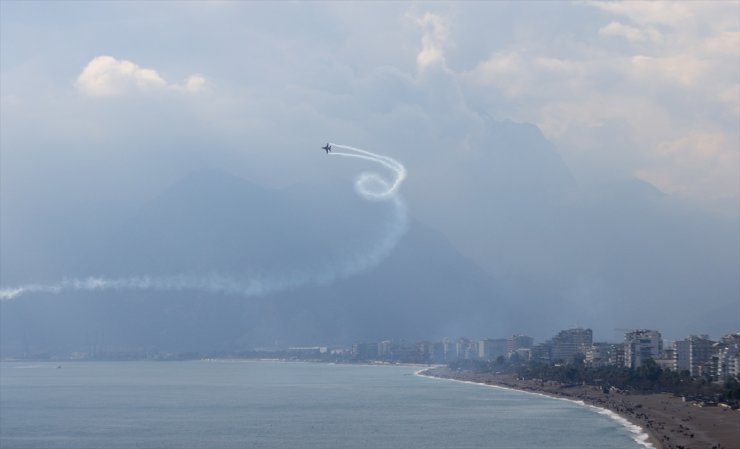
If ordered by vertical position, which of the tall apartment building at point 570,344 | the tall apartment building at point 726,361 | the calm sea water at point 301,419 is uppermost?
the tall apartment building at point 570,344

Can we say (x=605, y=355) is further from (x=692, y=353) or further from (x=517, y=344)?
(x=517, y=344)

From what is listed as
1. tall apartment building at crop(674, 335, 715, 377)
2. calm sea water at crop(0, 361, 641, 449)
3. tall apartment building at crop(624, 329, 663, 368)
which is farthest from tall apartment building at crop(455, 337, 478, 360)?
calm sea water at crop(0, 361, 641, 449)

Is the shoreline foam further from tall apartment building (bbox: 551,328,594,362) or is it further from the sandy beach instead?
tall apartment building (bbox: 551,328,594,362)

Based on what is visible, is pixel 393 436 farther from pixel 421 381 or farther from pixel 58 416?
pixel 421 381

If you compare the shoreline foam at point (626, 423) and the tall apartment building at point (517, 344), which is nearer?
the shoreline foam at point (626, 423)

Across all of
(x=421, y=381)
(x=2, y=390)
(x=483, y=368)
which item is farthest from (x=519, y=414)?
(x=483, y=368)

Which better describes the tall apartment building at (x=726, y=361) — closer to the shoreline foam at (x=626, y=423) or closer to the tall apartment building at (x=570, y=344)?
the shoreline foam at (x=626, y=423)

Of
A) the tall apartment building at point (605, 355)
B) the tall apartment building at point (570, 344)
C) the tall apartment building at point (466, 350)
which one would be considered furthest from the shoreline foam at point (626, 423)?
the tall apartment building at point (466, 350)
